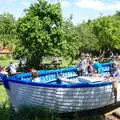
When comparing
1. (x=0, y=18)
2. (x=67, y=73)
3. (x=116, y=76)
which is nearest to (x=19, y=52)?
(x=67, y=73)

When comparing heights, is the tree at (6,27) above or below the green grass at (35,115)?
above

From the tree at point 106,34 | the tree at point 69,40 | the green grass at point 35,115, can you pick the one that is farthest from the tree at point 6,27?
the green grass at point 35,115

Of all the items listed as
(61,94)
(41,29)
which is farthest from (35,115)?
(41,29)

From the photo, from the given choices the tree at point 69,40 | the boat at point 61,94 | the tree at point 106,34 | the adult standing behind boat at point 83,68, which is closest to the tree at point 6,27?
the tree at point 106,34

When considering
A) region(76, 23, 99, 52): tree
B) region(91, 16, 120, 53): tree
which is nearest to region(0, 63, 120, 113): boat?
region(76, 23, 99, 52): tree

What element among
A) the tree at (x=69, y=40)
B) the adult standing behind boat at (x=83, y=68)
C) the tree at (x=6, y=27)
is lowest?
the adult standing behind boat at (x=83, y=68)

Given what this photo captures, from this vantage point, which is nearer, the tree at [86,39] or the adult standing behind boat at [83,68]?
the adult standing behind boat at [83,68]

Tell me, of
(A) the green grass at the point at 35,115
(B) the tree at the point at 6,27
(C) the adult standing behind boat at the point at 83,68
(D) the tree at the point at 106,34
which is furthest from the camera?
(B) the tree at the point at 6,27

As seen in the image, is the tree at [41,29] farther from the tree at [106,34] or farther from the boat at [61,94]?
the tree at [106,34]

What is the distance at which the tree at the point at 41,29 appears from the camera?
33.7 meters

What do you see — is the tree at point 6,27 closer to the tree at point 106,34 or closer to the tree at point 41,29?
the tree at point 106,34

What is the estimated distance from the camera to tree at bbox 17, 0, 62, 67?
1328 inches

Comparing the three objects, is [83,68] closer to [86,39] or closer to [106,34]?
[86,39]

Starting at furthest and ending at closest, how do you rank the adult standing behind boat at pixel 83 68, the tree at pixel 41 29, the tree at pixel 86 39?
the tree at pixel 86 39
the tree at pixel 41 29
the adult standing behind boat at pixel 83 68
